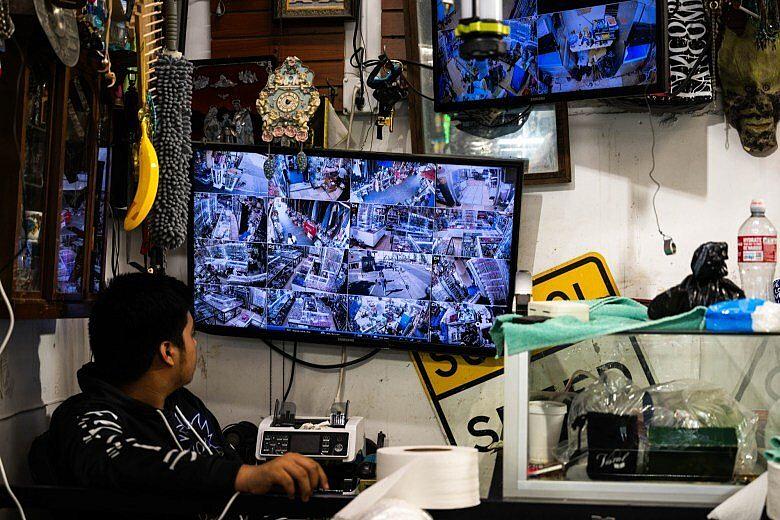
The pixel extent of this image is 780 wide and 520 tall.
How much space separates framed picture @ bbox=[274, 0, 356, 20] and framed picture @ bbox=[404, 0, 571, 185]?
10.1 inches

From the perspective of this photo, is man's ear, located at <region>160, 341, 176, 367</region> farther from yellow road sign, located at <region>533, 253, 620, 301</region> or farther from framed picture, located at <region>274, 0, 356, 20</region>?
framed picture, located at <region>274, 0, 356, 20</region>

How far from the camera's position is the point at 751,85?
326 centimetres

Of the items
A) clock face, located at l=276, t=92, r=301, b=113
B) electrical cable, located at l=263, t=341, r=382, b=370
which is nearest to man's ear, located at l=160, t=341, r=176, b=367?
electrical cable, located at l=263, t=341, r=382, b=370

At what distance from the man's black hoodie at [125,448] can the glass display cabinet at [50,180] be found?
11.1 inches

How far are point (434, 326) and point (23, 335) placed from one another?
143 cm

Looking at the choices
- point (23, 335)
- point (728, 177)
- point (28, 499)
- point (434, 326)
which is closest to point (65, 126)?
point (23, 335)

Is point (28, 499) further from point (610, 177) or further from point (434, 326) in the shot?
point (610, 177)

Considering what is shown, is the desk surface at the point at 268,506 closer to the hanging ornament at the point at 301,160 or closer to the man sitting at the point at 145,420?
the man sitting at the point at 145,420

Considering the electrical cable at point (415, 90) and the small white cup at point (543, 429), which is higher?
the electrical cable at point (415, 90)

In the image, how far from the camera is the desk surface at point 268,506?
218cm

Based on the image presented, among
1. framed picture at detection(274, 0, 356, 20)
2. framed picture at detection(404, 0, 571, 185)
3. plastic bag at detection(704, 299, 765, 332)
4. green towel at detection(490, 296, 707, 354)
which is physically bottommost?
green towel at detection(490, 296, 707, 354)

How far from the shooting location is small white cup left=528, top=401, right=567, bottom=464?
2426 mm

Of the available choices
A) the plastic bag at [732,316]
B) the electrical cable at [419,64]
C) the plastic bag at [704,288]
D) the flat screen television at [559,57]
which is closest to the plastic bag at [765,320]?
the plastic bag at [732,316]

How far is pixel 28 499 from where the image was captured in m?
2.27
